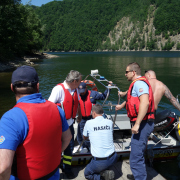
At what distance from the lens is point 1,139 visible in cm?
142

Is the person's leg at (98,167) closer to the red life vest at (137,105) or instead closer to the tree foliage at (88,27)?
the red life vest at (137,105)

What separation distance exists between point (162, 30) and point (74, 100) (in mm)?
148660

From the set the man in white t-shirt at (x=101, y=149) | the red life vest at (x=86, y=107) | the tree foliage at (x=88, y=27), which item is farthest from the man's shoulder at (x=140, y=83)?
the tree foliage at (x=88, y=27)

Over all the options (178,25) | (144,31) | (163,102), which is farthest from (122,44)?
(163,102)

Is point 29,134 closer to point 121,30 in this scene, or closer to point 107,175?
point 107,175

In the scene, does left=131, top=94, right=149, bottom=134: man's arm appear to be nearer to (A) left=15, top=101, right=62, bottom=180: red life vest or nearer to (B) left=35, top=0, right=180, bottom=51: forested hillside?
(A) left=15, top=101, right=62, bottom=180: red life vest

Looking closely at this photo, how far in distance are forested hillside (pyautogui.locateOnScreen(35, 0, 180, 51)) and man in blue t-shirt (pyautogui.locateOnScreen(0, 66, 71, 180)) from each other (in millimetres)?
122332

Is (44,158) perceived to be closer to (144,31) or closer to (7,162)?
(7,162)

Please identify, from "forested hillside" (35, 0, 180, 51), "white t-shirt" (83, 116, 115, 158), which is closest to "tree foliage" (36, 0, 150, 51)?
"forested hillside" (35, 0, 180, 51)

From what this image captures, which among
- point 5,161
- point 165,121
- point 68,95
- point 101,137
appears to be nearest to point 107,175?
point 101,137

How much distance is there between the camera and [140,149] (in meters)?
3.31

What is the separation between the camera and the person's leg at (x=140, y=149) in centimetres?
326

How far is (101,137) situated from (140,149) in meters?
0.70

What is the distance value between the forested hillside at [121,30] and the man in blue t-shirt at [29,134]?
122 meters
